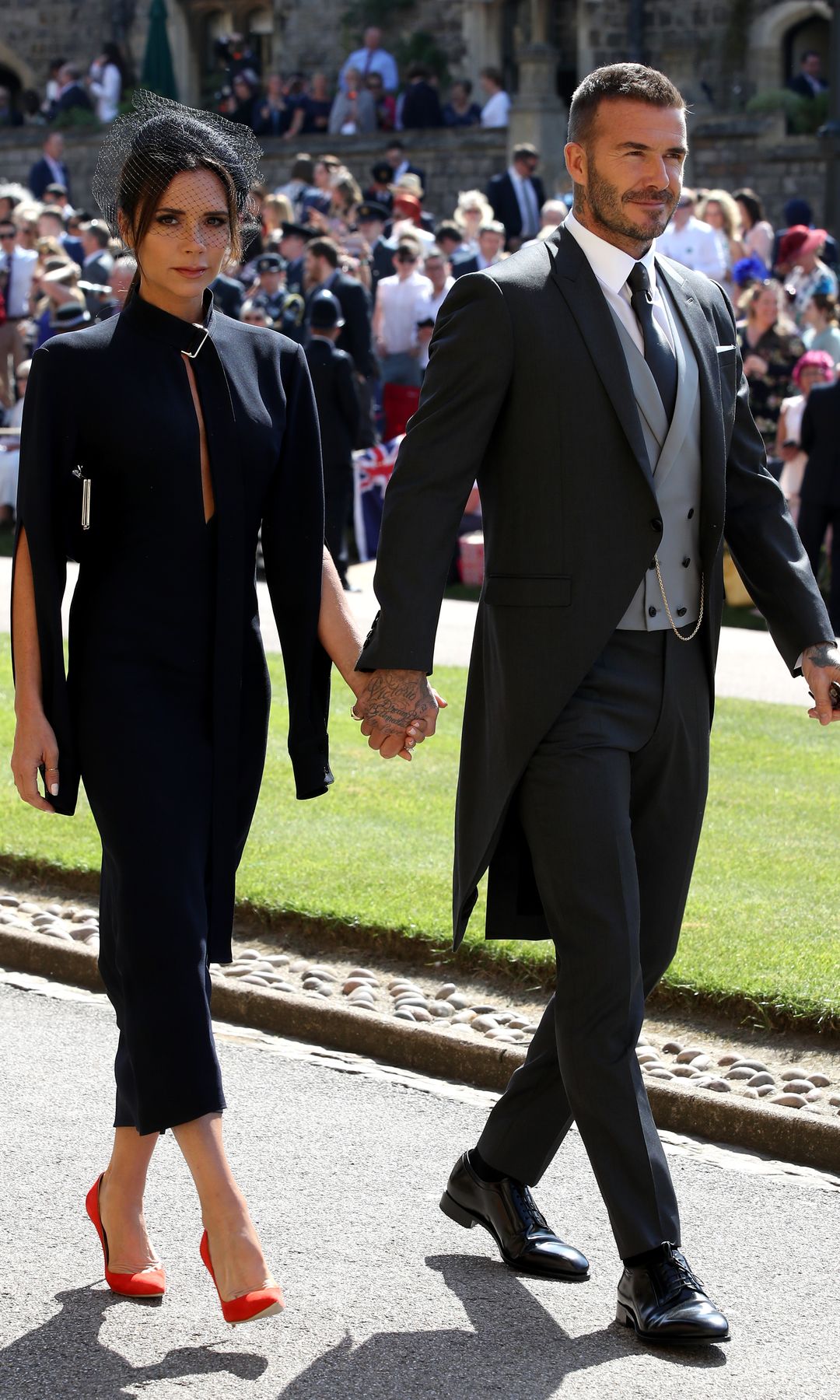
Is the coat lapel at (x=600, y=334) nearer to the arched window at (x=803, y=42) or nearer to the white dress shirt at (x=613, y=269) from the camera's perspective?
the white dress shirt at (x=613, y=269)

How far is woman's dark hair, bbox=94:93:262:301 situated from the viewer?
3.74 m

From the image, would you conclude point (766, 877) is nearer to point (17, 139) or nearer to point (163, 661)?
point (163, 661)

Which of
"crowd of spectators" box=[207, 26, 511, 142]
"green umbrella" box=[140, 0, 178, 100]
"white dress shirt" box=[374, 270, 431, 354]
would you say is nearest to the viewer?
"white dress shirt" box=[374, 270, 431, 354]

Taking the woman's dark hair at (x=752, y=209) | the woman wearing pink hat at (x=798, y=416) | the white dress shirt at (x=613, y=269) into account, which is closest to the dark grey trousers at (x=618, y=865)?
the white dress shirt at (x=613, y=269)

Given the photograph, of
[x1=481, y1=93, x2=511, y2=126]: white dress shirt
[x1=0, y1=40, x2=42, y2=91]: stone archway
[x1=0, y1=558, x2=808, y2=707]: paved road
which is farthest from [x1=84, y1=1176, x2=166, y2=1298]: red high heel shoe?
[x1=0, y1=40, x2=42, y2=91]: stone archway

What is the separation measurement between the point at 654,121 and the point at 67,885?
13.9 feet

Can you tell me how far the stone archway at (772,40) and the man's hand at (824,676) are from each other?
33.4m

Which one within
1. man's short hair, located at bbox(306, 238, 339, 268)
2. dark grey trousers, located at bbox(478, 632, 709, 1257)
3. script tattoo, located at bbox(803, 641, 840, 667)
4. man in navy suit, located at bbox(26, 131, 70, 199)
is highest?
man in navy suit, located at bbox(26, 131, 70, 199)

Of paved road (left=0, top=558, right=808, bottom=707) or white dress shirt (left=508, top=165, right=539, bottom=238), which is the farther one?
white dress shirt (left=508, top=165, right=539, bottom=238)

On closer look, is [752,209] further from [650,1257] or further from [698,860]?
[650,1257]

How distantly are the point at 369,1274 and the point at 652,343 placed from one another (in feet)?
6.11

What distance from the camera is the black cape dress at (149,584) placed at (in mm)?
3674

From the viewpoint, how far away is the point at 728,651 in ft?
39.4

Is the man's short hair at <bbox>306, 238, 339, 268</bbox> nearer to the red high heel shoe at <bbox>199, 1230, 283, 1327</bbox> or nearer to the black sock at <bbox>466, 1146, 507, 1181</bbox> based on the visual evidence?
the black sock at <bbox>466, 1146, 507, 1181</bbox>
